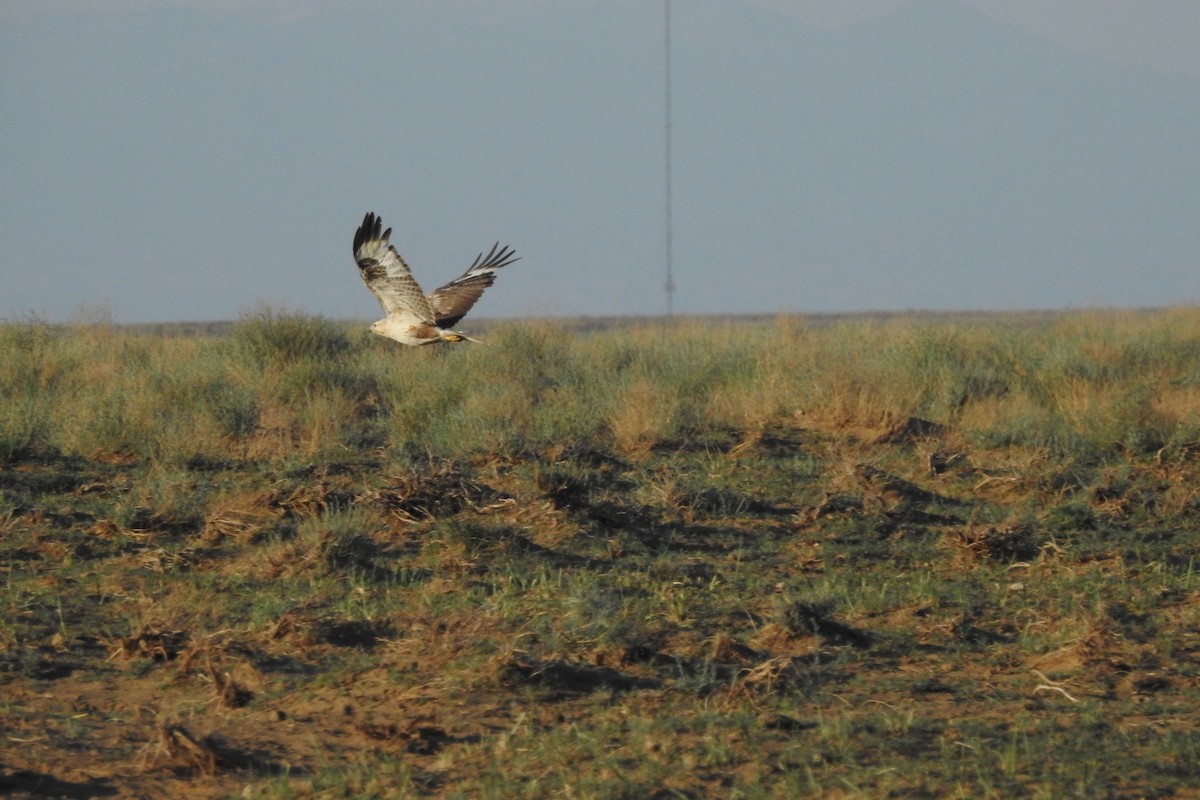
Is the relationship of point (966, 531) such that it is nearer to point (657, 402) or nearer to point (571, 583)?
point (571, 583)

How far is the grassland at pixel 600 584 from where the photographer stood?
4.10 m

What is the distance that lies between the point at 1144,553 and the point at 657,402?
354 centimetres

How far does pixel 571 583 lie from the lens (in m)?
5.79

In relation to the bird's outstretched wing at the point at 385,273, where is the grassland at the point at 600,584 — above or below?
below

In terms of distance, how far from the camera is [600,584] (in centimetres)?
593

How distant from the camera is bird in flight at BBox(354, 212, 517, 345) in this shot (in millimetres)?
8453

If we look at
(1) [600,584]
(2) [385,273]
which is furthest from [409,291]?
(1) [600,584]

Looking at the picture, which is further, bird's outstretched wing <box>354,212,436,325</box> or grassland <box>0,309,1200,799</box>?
bird's outstretched wing <box>354,212,436,325</box>

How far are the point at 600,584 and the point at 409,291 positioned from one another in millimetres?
3258

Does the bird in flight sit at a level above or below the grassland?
above

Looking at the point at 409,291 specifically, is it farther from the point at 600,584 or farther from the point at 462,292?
the point at 600,584

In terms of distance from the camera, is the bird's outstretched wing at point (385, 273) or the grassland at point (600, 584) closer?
the grassland at point (600, 584)

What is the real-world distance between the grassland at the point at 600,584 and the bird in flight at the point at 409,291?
25.8 inches

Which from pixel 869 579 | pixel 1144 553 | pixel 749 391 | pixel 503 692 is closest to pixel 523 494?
pixel 869 579
